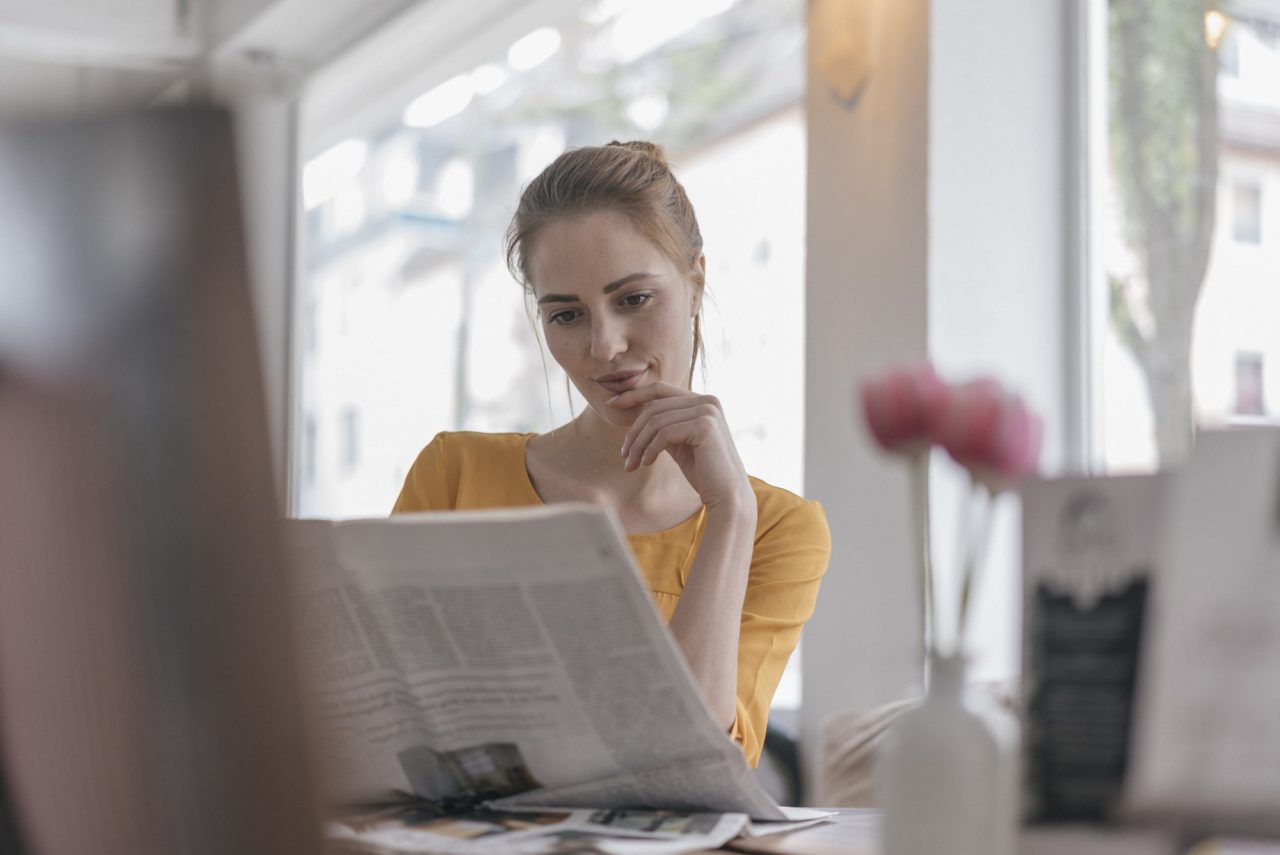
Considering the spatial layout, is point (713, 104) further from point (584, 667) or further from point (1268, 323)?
point (584, 667)

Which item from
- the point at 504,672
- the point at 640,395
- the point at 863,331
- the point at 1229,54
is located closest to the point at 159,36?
the point at 863,331

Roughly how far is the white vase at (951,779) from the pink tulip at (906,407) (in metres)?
0.12

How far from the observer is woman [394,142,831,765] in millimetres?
1424

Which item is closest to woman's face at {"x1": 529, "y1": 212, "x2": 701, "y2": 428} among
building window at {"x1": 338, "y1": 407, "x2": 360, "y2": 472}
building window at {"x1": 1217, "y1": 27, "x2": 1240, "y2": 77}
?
building window at {"x1": 1217, "y1": 27, "x2": 1240, "y2": 77}

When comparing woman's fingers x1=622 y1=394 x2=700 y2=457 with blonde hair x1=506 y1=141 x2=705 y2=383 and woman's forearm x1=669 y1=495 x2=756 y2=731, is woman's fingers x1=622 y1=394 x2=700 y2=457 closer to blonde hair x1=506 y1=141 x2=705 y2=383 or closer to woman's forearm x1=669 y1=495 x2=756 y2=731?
woman's forearm x1=669 y1=495 x2=756 y2=731

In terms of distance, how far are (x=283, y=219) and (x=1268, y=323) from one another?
387 centimetres

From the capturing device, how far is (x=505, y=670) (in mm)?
939

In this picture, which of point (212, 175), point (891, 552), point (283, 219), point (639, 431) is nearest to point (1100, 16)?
point (891, 552)

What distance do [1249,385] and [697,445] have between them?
1.43 m

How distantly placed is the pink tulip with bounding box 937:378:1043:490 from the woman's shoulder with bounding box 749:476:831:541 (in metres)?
1.07

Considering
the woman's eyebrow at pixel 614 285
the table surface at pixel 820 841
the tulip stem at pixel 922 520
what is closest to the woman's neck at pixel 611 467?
the woman's eyebrow at pixel 614 285

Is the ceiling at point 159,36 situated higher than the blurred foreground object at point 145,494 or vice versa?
the ceiling at point 159,36

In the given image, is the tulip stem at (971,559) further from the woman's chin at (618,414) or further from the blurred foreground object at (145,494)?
the woman's chin at (618,414)

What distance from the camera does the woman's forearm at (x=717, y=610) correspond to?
1.31 metres
